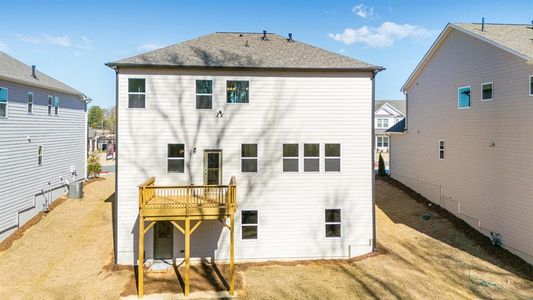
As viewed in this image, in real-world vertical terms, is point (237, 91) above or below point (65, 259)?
above

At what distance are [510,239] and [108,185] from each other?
898 inches

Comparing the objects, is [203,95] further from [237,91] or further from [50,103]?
[50,103]

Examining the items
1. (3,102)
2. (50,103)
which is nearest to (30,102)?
(50,103)

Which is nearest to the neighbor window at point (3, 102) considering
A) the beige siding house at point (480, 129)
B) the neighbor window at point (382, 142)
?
the beige siding house at point (480, 129)

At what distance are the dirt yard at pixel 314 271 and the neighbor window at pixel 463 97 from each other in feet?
18.9

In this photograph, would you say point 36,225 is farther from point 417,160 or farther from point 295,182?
point 417,160

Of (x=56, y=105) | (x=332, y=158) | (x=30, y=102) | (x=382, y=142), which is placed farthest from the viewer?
(x=382, y=142)

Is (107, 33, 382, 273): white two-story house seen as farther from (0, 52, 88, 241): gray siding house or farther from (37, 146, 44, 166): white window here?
(37, 146, 44, 166): white window

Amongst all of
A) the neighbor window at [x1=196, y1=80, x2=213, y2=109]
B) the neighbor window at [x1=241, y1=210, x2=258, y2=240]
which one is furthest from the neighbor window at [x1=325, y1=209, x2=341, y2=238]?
the neighbor window at [x1=196, y1=80, x2=213, y2=109]

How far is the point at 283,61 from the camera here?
41.9ft

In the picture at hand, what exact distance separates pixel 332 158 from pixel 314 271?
4.46 metres

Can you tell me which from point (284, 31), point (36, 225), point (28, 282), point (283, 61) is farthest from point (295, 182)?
A: point (36, 225)

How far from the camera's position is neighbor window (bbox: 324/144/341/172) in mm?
12688

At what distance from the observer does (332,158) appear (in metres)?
12.7
